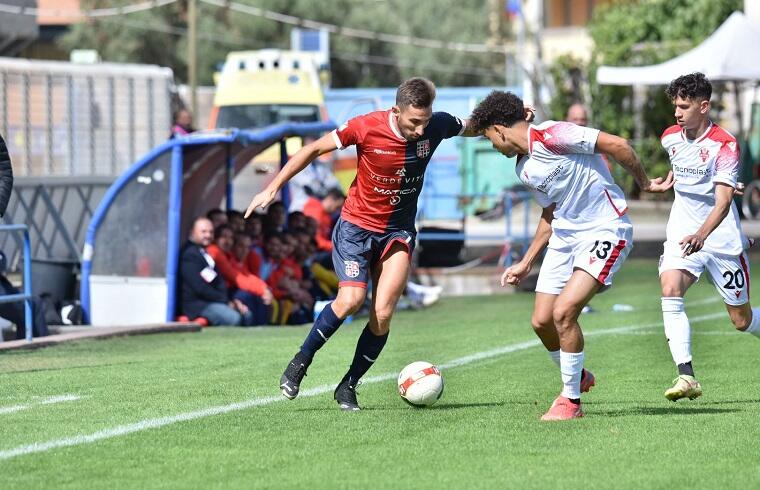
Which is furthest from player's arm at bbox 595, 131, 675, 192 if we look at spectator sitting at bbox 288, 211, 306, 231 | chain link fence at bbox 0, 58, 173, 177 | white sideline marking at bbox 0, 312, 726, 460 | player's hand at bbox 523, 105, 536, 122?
chain link fence at bbox 0, 58, 173, 177

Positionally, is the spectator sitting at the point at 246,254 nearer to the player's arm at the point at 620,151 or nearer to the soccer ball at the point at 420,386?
the soccer ball at the point at 420,386

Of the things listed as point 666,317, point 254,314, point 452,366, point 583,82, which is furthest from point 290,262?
point 583,82

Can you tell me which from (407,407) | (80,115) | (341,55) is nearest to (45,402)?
(407,407)

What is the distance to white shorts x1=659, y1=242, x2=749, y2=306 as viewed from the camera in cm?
949

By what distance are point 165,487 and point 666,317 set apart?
4136 mm

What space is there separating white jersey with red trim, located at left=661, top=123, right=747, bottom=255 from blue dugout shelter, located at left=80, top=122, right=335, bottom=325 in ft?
22.7

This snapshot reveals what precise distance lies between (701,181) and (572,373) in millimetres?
1859

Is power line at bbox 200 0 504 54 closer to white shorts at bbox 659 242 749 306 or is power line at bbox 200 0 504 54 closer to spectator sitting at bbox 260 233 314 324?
spectator sitting at bbox 260 233 314 324

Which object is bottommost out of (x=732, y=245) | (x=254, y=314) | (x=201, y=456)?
(x=254, y=314)

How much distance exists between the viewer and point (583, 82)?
120 feet

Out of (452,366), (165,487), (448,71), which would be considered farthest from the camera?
(448,71)

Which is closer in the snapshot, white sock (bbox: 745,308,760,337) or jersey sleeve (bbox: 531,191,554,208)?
jersey sleeve (bbox: 531,191,554,208)

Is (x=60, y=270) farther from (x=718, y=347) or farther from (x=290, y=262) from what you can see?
(x=718, y=347)

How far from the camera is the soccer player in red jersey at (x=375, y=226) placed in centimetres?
891
